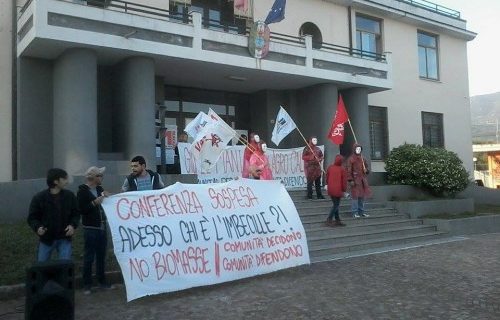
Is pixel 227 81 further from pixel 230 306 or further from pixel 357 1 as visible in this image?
pixel 230 306

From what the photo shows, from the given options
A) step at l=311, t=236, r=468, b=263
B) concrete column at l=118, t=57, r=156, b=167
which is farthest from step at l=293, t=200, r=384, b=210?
concrete column at l=118, t=57, r=156, b=167

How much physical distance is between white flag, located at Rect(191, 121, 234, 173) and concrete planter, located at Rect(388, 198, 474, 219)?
17.5 feet

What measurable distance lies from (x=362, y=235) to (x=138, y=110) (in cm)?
628

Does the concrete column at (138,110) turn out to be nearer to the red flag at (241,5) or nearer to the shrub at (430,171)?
the red flag at (241,5)

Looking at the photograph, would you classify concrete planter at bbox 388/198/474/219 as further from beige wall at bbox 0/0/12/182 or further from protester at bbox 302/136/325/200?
beige wall at bbox 0/0/12/182

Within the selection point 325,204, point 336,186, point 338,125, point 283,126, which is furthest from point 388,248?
point 283,126

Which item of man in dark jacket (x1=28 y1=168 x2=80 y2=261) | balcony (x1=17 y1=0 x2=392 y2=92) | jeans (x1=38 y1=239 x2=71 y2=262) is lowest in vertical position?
jeans (x1=38 y1=239 x2=71 y2=262)

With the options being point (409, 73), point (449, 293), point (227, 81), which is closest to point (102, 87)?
point (227, 81)

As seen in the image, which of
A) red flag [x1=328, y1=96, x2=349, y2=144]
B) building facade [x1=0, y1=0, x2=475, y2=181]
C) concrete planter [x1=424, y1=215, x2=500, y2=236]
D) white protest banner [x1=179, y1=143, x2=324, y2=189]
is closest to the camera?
building facade [x1=0, y1=0, x2=475, y2=181]

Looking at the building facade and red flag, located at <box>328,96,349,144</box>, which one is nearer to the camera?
the building facade

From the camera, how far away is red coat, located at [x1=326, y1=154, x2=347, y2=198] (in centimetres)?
1141

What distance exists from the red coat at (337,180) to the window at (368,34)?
974 cm

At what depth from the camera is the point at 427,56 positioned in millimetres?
22938

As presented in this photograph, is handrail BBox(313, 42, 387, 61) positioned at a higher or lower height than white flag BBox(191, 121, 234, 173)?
higher
